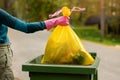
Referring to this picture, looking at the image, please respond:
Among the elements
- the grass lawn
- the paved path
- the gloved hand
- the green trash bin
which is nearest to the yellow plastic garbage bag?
the gloved hand

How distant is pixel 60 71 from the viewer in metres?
3.50

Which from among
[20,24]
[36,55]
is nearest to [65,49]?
[20,24]

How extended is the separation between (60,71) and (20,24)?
1.80 ft

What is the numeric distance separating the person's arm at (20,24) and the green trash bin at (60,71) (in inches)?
12.5

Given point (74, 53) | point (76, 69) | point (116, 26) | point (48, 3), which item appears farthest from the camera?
point (116, 26)

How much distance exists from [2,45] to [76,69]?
865 millimetres

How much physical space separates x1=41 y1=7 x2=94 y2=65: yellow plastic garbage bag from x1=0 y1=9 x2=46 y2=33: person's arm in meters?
0.29

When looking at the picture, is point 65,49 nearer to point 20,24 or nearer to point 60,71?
point 60,71

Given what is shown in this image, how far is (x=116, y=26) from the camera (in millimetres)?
27594

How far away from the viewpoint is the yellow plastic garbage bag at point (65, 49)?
A: 12.5 feet

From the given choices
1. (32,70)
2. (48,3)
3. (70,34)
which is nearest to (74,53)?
(70,34)

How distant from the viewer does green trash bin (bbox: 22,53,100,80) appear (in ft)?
11.3

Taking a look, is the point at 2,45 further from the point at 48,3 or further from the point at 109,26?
the point at 109,26

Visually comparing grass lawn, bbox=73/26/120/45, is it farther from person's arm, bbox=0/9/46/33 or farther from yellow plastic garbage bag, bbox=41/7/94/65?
person's arm, bbox=0/9/46/33
